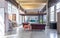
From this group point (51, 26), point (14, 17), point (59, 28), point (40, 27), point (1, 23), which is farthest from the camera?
point (14, 17)

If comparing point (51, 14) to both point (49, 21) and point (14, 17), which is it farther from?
point (14, 17)

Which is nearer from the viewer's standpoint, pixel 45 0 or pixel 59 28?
pixel 59 28

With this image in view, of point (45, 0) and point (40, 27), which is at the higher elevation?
point (45, 0)

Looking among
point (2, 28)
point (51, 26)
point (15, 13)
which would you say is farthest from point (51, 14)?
point (2, 28)

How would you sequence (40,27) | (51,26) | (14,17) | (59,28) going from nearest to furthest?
(59,28) → (40,27) → (51,26) → (14,17)

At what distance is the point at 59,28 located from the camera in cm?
1290

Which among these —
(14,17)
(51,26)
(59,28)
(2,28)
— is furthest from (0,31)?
(14,17)

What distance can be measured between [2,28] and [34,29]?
20.6 ft

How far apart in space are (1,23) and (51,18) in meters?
10.3

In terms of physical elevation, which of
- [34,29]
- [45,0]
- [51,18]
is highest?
[45,0]

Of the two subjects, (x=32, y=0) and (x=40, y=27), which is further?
(x=32, y=0)

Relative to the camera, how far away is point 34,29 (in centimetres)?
1742

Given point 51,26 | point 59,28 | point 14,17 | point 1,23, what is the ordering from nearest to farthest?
point 1,23
point 59,28
point 51,26
point 14,17

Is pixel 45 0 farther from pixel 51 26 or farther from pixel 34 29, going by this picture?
pixel 34 29
